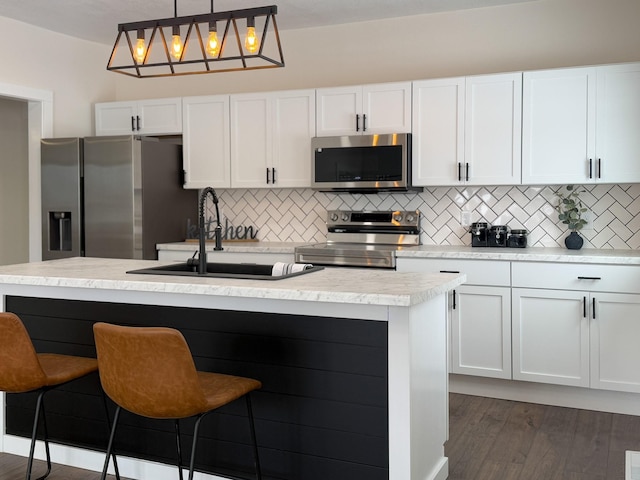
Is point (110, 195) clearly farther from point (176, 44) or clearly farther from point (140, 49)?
point (176, 44)

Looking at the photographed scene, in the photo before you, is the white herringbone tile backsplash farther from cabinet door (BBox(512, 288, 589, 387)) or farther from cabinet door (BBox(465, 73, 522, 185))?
cabinet door (BBox(512, 288, 589, 387))

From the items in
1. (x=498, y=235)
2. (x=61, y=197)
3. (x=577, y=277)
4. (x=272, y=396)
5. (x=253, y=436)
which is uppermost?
(x=61, y=197)

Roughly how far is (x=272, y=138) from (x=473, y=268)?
6.19 ft

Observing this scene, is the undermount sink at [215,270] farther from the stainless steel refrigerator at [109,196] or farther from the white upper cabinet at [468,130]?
the stainless steel refrigerator at [109,196]

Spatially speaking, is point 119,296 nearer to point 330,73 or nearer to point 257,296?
point 257,296

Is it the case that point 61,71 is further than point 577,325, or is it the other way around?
point 61,71

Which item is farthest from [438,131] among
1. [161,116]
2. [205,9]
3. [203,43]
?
[161,116]

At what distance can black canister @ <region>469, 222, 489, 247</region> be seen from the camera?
4.72m

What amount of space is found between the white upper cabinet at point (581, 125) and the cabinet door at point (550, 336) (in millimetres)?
781

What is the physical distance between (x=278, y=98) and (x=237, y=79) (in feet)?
2.42

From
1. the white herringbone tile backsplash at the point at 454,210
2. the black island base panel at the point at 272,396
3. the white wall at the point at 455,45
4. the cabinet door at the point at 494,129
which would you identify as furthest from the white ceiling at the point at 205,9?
the black island base panel at the point at 272,396

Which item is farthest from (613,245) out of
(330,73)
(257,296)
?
(257,296)

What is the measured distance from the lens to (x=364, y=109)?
4.88m

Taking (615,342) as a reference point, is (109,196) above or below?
above
